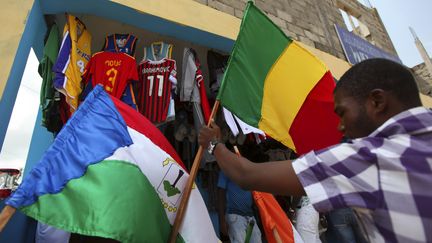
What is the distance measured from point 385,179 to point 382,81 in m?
0.50

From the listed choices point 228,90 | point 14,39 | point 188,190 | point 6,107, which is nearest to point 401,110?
point 228,90

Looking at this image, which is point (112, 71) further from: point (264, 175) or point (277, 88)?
point (264, 175)

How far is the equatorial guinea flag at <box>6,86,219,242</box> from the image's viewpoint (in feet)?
4.68

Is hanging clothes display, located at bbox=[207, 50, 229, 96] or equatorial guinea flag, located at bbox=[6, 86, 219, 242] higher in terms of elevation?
hanging clothes display, located at bbox=[207, 50, 229, 96]

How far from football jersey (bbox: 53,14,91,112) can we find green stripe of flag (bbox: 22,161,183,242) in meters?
1.19

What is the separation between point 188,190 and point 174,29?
1.95 meters

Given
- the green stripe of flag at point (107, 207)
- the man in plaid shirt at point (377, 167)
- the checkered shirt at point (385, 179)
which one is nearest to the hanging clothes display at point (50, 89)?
the green stripe of flag at point (107, 207)

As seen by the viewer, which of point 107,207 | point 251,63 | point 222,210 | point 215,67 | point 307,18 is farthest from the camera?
point 307,18

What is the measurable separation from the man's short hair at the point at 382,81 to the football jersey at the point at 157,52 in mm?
2161

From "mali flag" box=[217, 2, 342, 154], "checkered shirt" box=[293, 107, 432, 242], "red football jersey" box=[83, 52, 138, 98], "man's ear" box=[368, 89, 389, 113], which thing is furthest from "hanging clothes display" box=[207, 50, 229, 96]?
"checkered shirt" box=[293, 107, 432, 242]

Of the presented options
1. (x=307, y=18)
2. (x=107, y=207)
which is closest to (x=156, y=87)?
(x=107, y=207)

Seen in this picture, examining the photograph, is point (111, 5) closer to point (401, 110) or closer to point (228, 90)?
point (228, 90)

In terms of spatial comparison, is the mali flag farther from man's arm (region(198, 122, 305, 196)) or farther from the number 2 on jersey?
the number 2 on jersey

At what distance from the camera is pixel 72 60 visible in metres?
2.70
